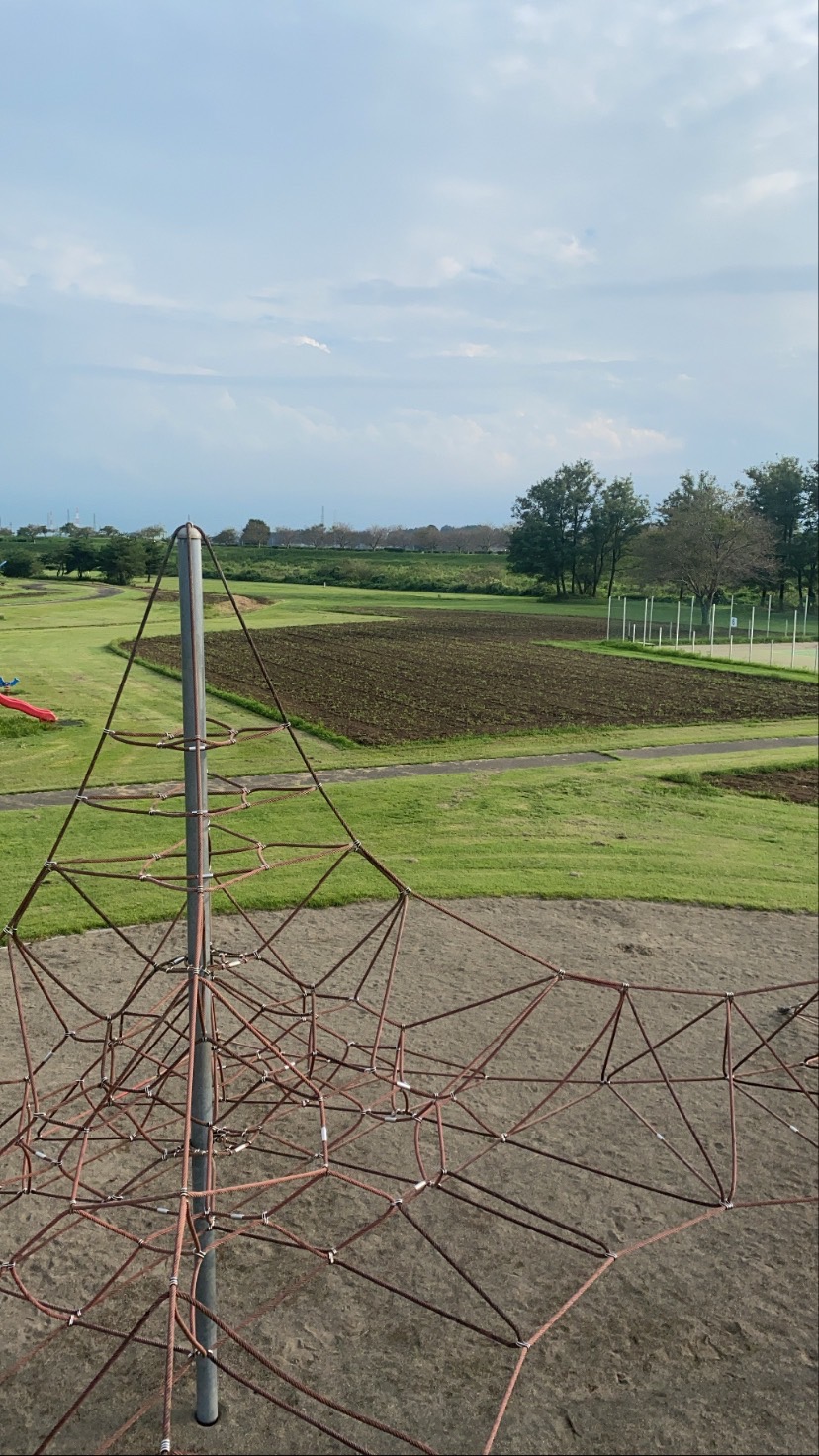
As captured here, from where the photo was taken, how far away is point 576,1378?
460 centimetres

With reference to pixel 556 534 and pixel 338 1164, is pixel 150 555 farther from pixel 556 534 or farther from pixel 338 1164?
pixel 556 534

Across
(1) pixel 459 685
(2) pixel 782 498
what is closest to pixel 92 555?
(1) pixel 459 685

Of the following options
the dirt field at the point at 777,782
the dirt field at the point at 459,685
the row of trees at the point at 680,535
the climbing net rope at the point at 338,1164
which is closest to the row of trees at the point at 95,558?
the dirt field at the point at 459,685

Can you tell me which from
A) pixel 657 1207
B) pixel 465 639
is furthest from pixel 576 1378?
Answer: pixel 465 639

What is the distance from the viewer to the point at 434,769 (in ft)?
52.1

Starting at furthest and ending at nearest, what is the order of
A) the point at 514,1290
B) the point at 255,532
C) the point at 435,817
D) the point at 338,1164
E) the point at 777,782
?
the point at 255,532
the point at 777,782
the point at 435,817
the point at 514,1290
the point at 338,1164

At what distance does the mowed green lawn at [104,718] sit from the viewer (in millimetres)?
11742

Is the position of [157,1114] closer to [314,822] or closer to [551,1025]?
[551,1025]

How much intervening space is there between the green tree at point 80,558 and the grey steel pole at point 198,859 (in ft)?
27.2

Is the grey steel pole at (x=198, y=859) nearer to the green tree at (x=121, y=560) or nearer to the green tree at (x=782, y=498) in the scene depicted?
the green tree at (x=121, y=560)

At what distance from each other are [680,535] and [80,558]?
34.8m

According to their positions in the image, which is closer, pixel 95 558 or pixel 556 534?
pixel 95 558

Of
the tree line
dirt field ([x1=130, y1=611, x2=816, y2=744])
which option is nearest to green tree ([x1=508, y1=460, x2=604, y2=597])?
dirt field ([x1=130, y1=611, x2=816, y2=744])

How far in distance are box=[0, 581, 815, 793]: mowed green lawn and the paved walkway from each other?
0.28 meters
